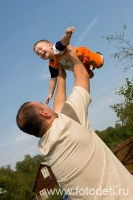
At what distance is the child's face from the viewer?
3713 mm

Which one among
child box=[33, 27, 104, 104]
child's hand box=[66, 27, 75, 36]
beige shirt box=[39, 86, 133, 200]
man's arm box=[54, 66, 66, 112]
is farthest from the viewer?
child box=[33, 27, 104, 104]

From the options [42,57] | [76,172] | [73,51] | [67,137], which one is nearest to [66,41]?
[73,51]

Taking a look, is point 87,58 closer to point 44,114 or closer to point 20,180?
point 44,114

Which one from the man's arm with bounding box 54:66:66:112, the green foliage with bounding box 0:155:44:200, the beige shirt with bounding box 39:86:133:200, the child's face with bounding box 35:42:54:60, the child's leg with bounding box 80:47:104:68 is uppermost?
the green foliage with bounding box 0:155:44:200

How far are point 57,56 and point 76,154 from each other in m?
1.45

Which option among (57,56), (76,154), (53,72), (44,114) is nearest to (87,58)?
(57,56)

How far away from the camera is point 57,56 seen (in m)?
3.69

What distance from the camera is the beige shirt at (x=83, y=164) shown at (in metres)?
2.56

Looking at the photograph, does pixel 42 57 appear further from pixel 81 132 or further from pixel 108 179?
pixel 108 179

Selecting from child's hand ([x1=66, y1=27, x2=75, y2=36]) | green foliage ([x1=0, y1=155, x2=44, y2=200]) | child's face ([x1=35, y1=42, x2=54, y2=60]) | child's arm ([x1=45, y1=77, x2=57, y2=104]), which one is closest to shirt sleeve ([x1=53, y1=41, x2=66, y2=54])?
child's face ([x1=35, y1=42, x2=54, y2=60])

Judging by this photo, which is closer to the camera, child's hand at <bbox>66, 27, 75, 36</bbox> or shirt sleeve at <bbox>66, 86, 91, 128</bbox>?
shirt sleeve at <bbox>66, 86, 91, 128</bbox>

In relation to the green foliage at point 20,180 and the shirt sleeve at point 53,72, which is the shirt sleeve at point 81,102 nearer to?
the shirt sleeve at point 53,72

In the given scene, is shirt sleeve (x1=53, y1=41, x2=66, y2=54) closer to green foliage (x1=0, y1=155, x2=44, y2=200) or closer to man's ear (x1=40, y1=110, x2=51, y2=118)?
man's ear (x1=40, y1=110, x2=51, y2=118)

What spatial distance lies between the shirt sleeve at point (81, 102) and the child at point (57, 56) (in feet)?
2.25
